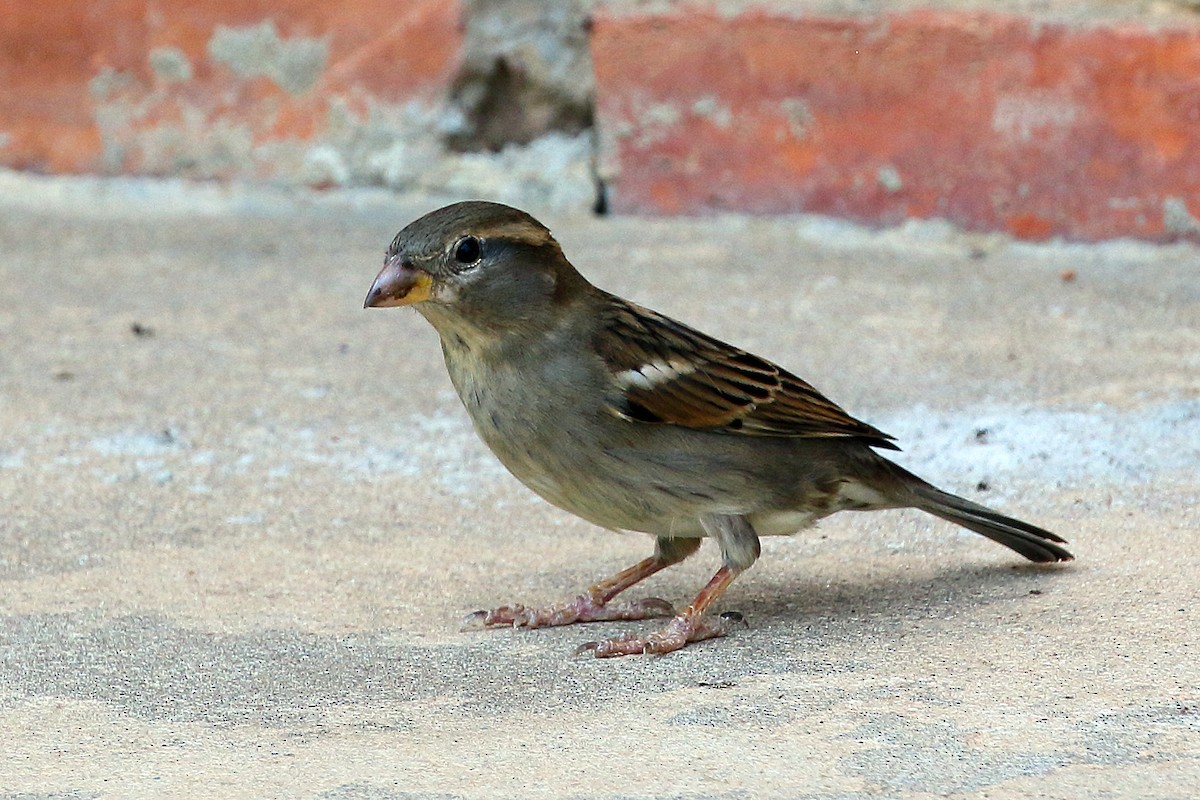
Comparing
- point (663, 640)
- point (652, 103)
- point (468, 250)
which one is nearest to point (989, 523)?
point (663, 640)

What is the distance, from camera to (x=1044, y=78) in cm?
591

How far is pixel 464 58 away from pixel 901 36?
1648 mm

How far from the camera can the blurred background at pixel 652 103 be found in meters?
5.89

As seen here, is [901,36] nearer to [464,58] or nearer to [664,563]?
[464,58]

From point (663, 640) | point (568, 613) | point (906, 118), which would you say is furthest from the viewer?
point (906, 118)

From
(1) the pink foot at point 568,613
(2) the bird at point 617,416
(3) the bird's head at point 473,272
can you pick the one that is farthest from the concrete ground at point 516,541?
(3) the bird's head at point 473,272

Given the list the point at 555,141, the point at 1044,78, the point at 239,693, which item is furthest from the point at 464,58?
the point at 239,693

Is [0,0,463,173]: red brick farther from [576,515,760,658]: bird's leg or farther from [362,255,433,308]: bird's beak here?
[576,515,760,658]: bird's leg

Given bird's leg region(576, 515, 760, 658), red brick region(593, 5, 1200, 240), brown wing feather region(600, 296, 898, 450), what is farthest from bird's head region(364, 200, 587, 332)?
red brick region(593, 5, 1200, 240)

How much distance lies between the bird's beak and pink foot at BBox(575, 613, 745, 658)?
757mm

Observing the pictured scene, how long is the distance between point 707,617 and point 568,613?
29cm

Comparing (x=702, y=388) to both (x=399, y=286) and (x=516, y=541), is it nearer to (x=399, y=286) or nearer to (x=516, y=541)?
(x=399, y=286)

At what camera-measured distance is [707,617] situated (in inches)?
142

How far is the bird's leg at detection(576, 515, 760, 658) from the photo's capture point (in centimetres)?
339
